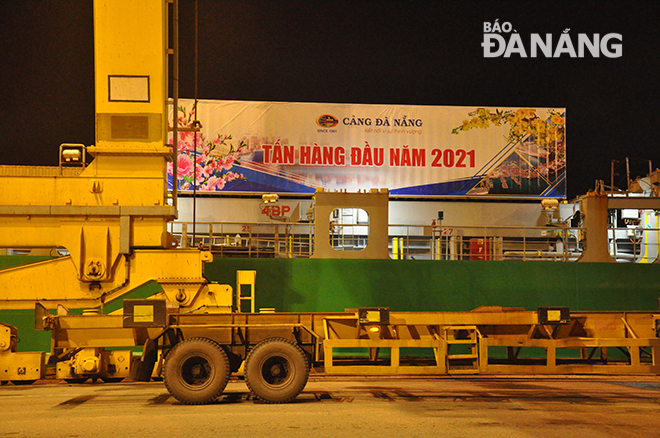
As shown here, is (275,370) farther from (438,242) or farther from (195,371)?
(438,242)

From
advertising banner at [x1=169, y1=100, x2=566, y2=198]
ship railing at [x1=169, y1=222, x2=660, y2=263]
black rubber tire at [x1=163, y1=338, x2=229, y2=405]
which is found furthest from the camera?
advertising banner at [x1=169, y1=100, x2=566, y2=198]

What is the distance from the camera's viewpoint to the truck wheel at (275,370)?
812 cm

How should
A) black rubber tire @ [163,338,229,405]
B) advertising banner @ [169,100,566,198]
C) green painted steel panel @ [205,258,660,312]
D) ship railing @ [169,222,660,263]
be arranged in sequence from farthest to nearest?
advertising banner @ [169,100,566,198] → ship railing @ [169,222,660,263] → green painted steel panel @ [205,258,660,312] → black rubber tire @ [163,338,229,405]

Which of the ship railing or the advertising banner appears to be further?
the advertising banner

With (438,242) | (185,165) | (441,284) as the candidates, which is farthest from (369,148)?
(441,284)

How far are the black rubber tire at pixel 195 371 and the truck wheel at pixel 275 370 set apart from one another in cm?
41

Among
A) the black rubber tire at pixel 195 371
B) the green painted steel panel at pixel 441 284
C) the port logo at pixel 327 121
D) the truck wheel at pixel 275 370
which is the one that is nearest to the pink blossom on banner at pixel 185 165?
the port logo at pixel 327 121

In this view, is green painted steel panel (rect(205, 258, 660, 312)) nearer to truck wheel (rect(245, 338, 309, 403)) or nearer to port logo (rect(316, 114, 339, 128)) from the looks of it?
truck wheel (rect(245, 338, 309, 403))

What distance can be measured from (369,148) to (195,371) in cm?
1579

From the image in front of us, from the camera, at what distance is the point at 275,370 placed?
827 cm

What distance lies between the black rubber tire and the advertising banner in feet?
47.2

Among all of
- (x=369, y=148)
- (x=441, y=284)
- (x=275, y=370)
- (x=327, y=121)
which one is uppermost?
(x=327, y=121)

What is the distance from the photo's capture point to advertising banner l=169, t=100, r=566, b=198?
22.5 metres

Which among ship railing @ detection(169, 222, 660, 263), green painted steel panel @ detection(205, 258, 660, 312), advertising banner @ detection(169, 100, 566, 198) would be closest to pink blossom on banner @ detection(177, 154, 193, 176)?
advertising banner @ detection(169, 100, 566, 198)
